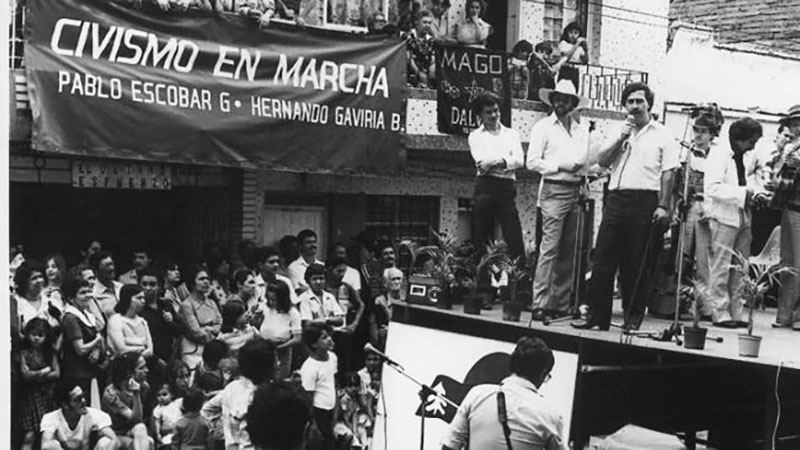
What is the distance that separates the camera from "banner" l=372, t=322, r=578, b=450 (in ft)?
30.4

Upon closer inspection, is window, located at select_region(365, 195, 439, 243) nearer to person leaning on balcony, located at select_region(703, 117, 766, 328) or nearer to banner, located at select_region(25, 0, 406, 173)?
banner, located at select_region(25, 0, 406, 173)

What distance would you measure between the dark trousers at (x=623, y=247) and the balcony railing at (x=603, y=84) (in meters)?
8.23

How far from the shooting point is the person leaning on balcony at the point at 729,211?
9609 millimetres

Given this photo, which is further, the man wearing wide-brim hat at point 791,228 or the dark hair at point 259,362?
the man wearing wide-brim hat at point 791,228

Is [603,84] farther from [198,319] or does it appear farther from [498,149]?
[198,319]

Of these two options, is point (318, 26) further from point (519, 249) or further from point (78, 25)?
point (519, 249)

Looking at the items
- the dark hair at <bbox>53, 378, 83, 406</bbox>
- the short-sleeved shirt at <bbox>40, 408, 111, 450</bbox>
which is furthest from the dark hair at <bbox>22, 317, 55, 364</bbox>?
the short-sleeved shirt at <bbox>40, 408, 111, 450</bbox>

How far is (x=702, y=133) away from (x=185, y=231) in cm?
695

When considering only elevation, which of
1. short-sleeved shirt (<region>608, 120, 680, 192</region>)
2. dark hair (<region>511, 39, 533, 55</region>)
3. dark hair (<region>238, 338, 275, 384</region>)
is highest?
dark hair (<region>511, 39, 533, 55</region>)

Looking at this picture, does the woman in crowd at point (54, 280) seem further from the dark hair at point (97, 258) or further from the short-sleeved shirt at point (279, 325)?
the short-sleeved shirt at point (279, 325)

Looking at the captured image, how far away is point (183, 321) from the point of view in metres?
10.6

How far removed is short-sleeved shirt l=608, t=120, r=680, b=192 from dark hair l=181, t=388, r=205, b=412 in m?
3.83

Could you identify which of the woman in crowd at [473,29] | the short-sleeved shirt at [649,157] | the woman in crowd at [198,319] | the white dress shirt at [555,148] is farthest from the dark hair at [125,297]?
the woman in crowd at [473,29]

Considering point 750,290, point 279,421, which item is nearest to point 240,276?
point 750,290
